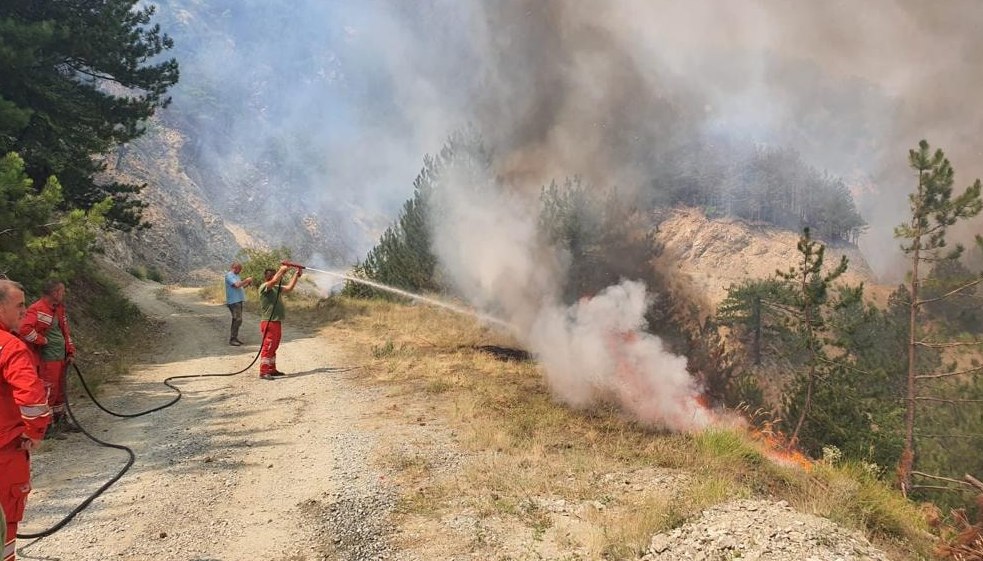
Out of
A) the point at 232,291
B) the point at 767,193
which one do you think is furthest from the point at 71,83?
the point at 767,193

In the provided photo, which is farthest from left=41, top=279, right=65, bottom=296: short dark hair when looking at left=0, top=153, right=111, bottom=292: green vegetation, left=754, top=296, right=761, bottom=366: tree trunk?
left=754, top=296, right=761, bottom=366: tree trunk

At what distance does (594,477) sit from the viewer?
6047 millimetres

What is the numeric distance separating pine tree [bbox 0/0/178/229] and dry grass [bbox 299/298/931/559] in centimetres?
987

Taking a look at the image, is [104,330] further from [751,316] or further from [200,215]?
[200,215]

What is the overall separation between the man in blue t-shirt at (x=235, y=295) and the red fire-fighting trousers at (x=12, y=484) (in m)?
9.76

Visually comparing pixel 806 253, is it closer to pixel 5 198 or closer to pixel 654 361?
pixel 654 361

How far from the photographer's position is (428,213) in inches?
811

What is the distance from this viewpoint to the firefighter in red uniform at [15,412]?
346cm

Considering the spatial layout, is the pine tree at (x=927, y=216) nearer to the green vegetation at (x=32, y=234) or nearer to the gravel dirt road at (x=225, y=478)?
the gravel dirt road at (x=225, y=478)

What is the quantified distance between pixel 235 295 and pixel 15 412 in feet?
34.5

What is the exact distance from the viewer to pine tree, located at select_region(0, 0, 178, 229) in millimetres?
11492

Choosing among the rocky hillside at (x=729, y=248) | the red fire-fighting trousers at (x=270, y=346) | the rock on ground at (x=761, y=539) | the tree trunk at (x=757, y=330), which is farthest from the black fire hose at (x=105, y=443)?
the rocky hillside at (x=729, y=248)

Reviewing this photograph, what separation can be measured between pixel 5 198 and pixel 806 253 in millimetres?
19707

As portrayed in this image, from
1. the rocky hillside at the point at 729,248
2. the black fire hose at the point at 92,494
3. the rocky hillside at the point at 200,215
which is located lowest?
the black fire hose at the point at 92,494
